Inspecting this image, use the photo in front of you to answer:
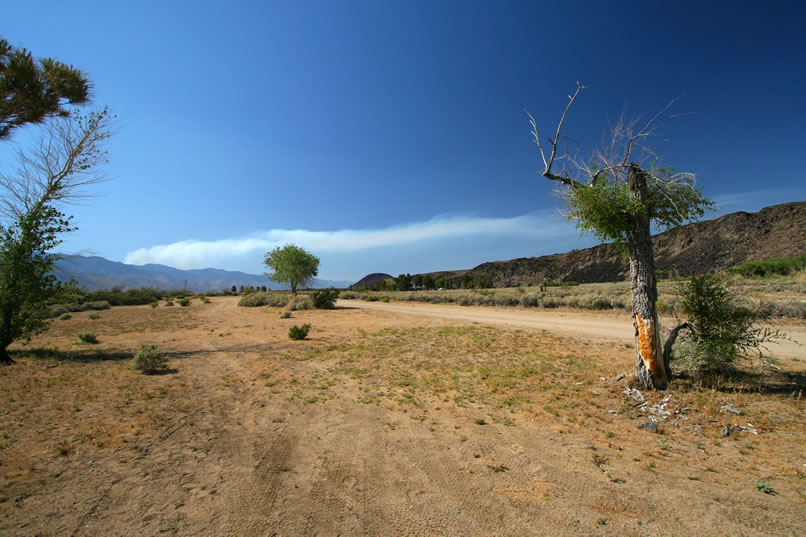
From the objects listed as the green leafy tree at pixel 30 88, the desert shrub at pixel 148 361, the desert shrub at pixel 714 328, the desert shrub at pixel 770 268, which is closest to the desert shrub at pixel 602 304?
the desert shrub at pixel 714 328

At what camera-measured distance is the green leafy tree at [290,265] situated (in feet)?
145

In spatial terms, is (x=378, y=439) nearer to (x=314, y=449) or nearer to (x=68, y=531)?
(x=314, y=449)

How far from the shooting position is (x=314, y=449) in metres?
4.65

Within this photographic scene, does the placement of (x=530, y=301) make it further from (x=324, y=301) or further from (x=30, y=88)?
(x=30, y=88)

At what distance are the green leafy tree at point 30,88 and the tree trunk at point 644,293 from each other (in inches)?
500

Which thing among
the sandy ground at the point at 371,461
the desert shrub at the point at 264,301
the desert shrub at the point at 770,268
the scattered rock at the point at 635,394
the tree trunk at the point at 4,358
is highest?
the desert shrub at the point at 770,268

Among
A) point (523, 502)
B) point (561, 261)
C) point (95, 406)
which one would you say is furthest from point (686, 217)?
point (561, 261)

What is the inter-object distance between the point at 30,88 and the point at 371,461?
1049cm

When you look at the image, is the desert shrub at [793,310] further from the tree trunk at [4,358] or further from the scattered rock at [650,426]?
the tree trunk at [4,358]

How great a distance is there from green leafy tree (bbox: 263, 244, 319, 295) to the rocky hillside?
119ft

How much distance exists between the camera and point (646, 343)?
21.0ft

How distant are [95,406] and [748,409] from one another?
10.9 meters

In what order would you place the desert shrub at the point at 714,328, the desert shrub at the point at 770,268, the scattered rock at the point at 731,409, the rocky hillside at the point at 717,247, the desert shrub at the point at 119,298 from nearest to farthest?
the scattered rock at the point at 731,409, the desert shrub at the point at 714,328, the desert shrub at the point at 770,268, the rocky hillside at the point at 717,247, the desert shrub at the point at 119,298

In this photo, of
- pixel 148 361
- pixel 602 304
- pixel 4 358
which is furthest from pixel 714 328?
pixel 4 358
